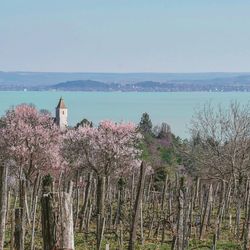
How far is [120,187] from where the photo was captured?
24.3 meters

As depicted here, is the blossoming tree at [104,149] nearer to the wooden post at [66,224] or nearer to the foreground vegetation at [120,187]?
the foreground vegetation at [120,187]

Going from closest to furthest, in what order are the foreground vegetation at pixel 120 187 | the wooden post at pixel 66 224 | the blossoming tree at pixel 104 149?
the wooden post at pixel 66 224 < the foreground vegetation at pixel 120 187 < the blossoming tree at pixel 104 149

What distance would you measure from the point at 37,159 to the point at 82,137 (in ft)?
14.0

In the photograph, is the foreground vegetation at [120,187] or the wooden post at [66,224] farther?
the foreground vegetation at [120,187]

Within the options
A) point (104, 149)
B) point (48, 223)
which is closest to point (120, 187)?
point (104, 149)

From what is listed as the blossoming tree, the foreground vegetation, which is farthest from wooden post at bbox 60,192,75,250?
the blossoming tree

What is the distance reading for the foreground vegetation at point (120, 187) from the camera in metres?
12.1

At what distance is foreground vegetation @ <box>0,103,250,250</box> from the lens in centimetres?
1212

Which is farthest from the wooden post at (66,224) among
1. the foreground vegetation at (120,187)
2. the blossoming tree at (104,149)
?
the blossoming tree at (104,149)

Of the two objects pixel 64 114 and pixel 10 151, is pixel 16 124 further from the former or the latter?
pixel 64 114

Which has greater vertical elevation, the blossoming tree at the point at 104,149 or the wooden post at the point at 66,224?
the wooden post at the point at 66,224

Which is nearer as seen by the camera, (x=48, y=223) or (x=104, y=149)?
(x=48, y=223)

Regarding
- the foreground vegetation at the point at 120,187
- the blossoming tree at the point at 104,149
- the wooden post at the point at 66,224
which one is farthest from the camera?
the blossoming tree at the point at 104,149

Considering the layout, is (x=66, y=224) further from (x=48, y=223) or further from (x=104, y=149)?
(x=104, y=149)
